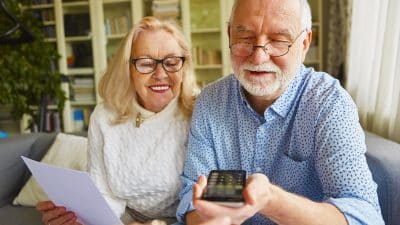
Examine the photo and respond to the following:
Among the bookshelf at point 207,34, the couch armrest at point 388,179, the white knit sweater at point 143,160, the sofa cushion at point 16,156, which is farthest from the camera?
the bookshelf at point 207,34

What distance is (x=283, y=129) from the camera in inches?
37.2

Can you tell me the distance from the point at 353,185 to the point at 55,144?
4.81ft

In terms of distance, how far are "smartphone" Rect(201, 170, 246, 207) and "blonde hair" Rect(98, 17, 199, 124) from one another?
56 cm

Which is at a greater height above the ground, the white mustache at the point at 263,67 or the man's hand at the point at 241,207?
the white mustache at the point at 263,67

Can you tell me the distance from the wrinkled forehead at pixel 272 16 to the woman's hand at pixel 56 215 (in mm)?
690

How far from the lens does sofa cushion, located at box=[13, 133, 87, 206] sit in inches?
68.0

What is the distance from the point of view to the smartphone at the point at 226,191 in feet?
1.88

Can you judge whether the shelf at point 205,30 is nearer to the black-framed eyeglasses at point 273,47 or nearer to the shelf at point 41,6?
the shelf at point 41,6

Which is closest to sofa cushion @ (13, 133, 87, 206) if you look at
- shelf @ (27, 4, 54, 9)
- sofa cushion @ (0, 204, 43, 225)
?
sofa cushion @ (0, 204, 43, 225)

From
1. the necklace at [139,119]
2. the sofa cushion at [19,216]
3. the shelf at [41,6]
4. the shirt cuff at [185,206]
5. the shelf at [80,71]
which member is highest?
the shelf at [41,6]

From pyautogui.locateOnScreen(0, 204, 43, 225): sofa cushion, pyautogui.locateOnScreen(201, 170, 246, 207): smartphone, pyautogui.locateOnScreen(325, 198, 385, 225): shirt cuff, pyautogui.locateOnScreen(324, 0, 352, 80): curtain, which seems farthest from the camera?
pyautogui.locateOnScreen(324, 0, 352, 80): curtain

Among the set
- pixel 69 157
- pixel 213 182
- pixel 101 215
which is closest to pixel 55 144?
pixel 69 157

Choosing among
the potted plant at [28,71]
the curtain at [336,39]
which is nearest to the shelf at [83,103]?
the potted plant at [28,71]

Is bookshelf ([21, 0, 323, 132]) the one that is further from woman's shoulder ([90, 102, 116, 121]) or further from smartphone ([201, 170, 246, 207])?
smartphone ([201, 170, 246, 207])
